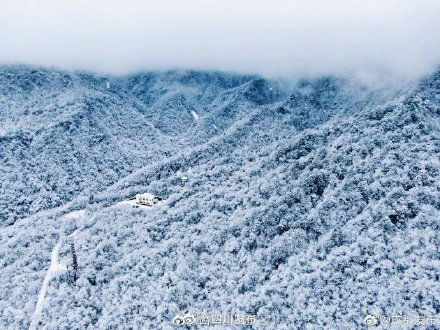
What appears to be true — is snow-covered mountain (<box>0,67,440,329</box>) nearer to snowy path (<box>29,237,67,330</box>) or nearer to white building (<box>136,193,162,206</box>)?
snowy path (<box>29,237,67,330</box>)

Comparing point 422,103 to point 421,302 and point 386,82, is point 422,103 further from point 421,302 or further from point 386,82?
point 421,302

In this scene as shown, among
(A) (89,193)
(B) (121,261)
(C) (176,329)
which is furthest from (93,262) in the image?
(A) (89,193)

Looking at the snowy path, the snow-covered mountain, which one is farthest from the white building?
the snowy path

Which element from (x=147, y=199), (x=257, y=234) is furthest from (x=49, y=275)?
(x=257, y=234)

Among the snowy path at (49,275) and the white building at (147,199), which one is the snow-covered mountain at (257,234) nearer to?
the snowy path at (49,275)

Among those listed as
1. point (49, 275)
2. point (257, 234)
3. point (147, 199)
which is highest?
point (257, 234)

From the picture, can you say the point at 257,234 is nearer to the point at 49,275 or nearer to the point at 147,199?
the point at 147,199
